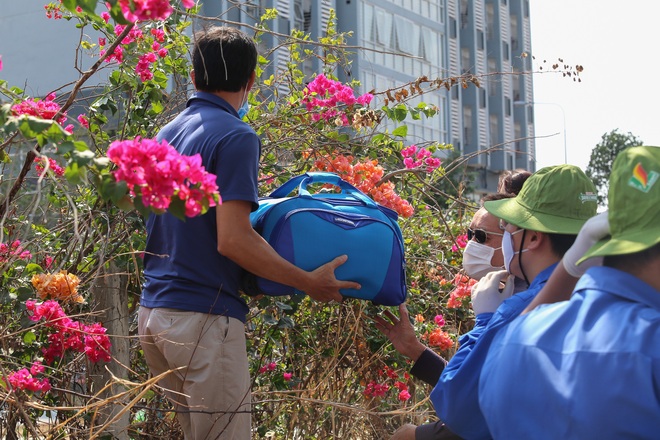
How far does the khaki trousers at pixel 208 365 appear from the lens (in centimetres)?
288

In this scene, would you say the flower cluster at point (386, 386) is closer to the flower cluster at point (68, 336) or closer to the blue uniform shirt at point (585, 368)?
the flower cluster at point (68, 336)

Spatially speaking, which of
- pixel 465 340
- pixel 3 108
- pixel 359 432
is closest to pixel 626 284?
pixel 465 340

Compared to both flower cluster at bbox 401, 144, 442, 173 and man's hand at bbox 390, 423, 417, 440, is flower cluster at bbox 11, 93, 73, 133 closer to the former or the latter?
man's hand at bbox 390, 423, 417, 440

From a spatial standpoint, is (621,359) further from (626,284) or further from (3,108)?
(3,108)

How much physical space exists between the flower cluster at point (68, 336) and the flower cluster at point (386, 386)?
1602 mm

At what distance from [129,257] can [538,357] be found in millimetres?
2759

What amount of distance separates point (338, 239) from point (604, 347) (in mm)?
1565

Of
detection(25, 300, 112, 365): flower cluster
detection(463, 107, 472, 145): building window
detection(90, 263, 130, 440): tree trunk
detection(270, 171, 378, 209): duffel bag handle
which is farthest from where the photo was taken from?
detection(463, 107, 472, 145): building window

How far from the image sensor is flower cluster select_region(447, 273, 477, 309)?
4871mm

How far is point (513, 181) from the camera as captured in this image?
11.9 ft

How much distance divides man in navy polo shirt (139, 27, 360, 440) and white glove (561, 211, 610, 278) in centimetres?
112

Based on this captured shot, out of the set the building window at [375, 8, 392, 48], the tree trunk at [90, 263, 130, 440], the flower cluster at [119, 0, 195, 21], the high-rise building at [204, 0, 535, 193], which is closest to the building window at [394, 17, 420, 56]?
the high-rise building at [204, 0, 535, 193]

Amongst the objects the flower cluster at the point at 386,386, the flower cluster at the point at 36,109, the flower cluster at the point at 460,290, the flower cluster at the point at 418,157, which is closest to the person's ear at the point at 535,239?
the flower cluster at the point at 36,109

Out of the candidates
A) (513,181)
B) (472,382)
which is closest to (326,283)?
(472,382)
